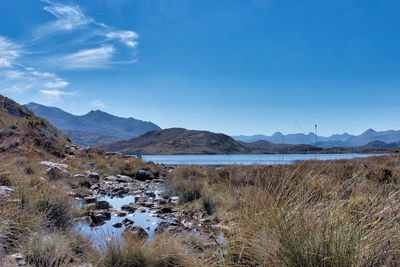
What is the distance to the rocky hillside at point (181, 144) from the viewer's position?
142 m

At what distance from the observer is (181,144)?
155625mm

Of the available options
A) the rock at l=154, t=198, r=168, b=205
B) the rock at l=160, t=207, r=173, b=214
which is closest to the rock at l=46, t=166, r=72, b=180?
the rock at l=154, t=198, r=168, b=205

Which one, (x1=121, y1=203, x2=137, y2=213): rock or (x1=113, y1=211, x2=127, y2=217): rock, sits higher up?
(x1=113, y1=211, x2=127, y2=217): rock

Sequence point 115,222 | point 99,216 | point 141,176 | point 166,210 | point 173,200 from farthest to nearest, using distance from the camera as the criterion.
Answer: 1. point 141,176
2. point 173,200
3. point 166,210
4. point 99,216
5. point 115,222

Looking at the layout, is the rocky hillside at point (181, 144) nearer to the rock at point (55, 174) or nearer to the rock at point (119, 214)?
the rock at point (55, 174)

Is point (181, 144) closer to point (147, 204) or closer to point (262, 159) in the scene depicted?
point (262, 159)

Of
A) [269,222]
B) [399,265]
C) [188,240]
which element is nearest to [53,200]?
[188,240]

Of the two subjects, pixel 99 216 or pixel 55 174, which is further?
pixel 55 174

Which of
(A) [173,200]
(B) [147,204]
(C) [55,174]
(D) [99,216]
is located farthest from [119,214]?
(C) [55,174]

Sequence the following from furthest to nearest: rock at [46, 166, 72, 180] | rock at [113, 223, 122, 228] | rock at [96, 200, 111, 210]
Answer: rock at [46, 166, 72, 180] → rock at [96, 200, 111, 210] → rock at [113, 223, 122, 228]

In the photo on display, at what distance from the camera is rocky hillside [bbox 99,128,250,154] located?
142 meters

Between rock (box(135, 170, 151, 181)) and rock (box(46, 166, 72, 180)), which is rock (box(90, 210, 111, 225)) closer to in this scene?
rock (box(46, 166, 72, 180))

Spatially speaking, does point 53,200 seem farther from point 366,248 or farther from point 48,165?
point 48,165

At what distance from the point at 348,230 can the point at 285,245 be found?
0.63 metres
